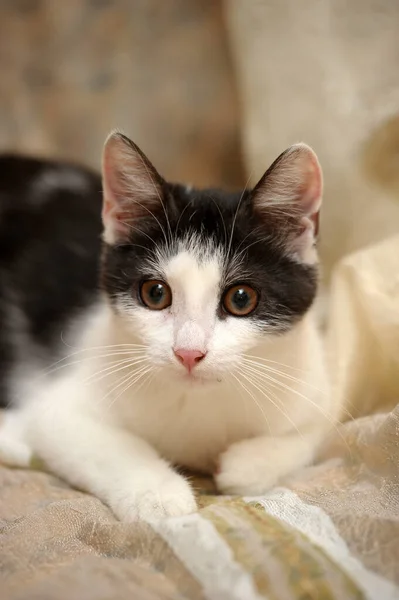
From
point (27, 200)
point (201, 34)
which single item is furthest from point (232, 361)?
point (201, 34)

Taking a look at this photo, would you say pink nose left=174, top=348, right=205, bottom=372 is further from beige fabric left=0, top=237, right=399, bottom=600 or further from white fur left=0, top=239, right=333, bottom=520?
beige fabric left=0, top=237, right=399, bottom=600

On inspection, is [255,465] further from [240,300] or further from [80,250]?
[80,250]

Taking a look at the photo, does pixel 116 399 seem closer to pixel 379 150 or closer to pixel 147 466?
pixel 147 466

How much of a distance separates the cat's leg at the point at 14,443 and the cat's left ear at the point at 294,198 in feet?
2.25

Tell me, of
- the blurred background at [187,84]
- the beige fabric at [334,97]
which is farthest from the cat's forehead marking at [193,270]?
the blurred background at [187,84]

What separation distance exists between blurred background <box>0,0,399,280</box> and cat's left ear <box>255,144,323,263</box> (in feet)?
1.84

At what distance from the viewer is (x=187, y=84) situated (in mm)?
2158

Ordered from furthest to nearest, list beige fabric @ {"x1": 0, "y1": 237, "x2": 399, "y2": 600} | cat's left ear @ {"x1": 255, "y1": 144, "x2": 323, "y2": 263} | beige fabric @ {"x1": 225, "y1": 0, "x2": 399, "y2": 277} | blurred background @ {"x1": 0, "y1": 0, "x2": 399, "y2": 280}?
blurred background @ {"x1": 0, "y1": 0, "x2": 399, "y2": 280} → beige fabric @ {"x1": 225, "y1": 0, "x2": 399, "y2": 277} → cat's left ear @ {"x1": 255, "y1": 144, "x2": 323, "y2": 263} → beige fabric @ {"x1": 0, "y1": 237, "x2": 399, "y2": 600}

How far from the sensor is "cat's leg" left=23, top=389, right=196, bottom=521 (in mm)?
1019

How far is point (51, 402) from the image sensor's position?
130cm

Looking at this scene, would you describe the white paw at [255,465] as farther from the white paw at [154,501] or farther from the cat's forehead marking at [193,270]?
the cat's forehead marking at [193,270]

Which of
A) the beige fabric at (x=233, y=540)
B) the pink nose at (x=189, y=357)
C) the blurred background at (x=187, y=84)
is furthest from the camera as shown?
the blurred background at (x=187, y=84)

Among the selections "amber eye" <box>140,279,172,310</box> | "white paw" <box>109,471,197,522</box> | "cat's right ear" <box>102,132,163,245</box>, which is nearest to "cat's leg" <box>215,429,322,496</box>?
"white paw" <box>109,471,197,522</box>

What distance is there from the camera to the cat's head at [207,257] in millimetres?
1033
